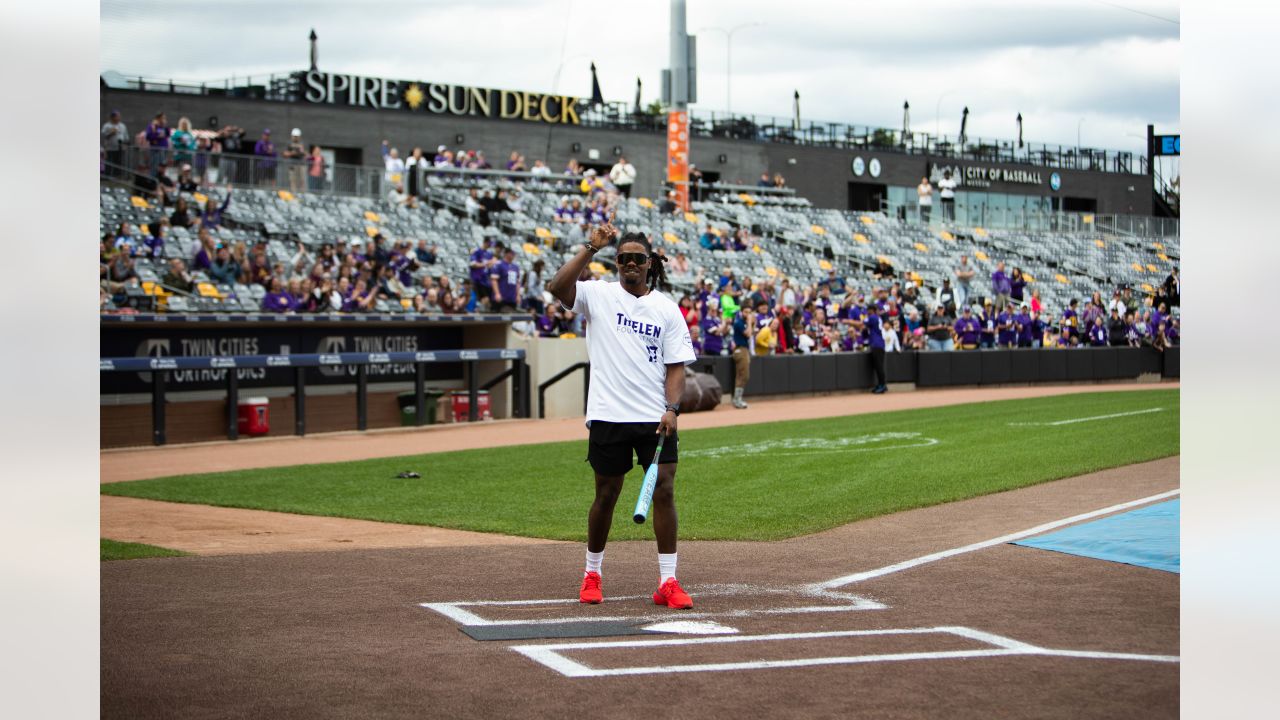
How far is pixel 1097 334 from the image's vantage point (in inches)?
1336

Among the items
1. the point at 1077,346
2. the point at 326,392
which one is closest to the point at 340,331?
the point at 326,392

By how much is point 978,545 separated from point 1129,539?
41.2 inches

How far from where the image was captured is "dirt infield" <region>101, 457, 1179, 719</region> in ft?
18.6

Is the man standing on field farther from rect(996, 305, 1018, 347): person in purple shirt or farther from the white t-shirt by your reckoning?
rect(996, 305, 1018, 347): person in purple shirt

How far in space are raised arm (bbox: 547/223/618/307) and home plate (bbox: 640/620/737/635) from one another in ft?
6.03

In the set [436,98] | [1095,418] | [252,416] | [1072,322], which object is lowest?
[1095,418]

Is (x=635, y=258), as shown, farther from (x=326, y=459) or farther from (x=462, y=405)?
(x=462, y=405)

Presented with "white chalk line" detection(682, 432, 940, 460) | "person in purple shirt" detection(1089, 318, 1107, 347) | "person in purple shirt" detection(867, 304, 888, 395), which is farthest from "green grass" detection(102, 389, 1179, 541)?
"person in purple shirt" detection(1089, 318, 1107, 347)

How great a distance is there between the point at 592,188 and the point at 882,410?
1314 centimetres

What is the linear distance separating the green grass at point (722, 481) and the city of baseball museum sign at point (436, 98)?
75.3ft

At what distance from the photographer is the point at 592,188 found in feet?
114

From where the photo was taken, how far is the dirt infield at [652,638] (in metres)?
5.67

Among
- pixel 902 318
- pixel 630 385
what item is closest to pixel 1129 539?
pixel 630 385
